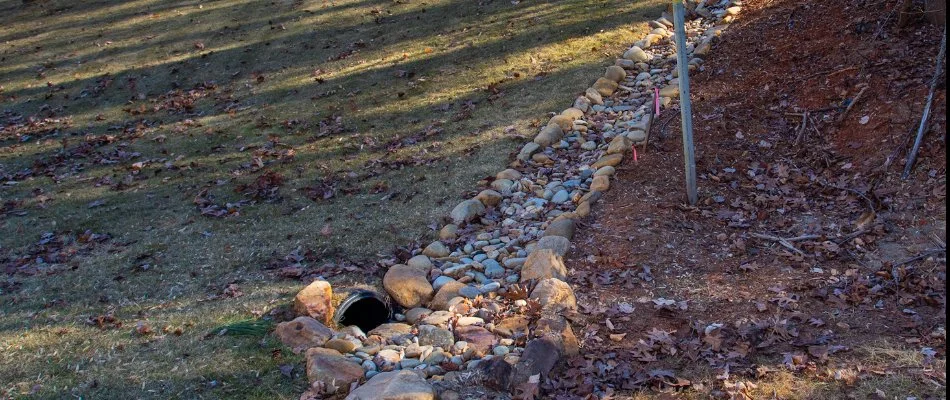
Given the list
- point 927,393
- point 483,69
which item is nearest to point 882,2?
point 483,69

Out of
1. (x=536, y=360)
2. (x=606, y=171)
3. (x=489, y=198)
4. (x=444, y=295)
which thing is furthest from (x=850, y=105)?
(x=536, y=360)

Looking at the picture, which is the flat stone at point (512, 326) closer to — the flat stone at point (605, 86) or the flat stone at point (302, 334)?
the flat stone at point (302, 334)

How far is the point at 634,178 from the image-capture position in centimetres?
655

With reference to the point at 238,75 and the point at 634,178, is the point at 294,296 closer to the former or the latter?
the point at 634,178

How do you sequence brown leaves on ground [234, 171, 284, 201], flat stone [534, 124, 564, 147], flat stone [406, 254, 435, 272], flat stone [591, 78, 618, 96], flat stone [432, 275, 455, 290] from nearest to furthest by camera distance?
flat stone [432, 275, 455, 290] → flat stone [406, 254, 435, 272] → brown leaves on ground [234, 171, 284, 201] → flat stone [534, 124, 564, 147] → flat stone [591, 78, 618, 96]

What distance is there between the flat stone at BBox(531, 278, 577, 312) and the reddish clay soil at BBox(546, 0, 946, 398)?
0.13m

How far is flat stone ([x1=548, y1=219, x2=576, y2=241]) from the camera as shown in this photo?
589cm

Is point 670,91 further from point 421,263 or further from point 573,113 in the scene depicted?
point 421,263

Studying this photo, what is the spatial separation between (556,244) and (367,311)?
4.95ft

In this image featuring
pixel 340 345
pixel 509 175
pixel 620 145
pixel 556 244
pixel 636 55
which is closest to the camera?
pixel 340 345

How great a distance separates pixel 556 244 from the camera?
5738 millimetres

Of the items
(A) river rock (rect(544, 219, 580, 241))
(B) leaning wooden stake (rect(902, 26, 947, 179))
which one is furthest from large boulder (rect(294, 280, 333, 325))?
(B) leaning wooden stake (rect(902, 26, 947, 179))

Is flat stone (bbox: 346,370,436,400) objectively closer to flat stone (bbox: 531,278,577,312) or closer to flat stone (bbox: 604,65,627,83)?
flat stone (bbox: 531,278,577,312)

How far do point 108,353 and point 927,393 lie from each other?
4.74 m
